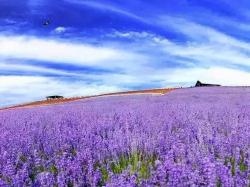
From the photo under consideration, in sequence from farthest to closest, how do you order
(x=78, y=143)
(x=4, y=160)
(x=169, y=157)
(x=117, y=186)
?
(x=78, y=143) < (x=4, y=160) < (x=169, y=157) < (x=117, y=186)

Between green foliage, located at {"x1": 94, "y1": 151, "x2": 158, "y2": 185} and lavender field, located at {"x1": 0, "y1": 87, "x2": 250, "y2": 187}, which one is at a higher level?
lavender field, located at {"x1": 0, "y1": 87, "x2": 250, "y2": 187}

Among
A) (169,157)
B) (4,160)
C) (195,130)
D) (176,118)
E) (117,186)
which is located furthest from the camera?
(176,118)

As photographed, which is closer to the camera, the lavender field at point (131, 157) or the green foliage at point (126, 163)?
the lavender field at point (131, 157)

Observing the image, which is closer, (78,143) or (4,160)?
(4,160)

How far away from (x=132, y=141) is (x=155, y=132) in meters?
0.43

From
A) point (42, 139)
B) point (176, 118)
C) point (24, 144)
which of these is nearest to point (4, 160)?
point (24, 144)

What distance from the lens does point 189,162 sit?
9.77ft

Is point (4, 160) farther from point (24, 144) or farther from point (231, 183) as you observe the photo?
point (231, 183)

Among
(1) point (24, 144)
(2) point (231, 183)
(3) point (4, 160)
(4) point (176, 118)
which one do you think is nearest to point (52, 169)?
(3) point (4, 160)

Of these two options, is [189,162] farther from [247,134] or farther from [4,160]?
[4,160]

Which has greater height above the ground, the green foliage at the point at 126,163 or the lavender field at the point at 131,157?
the lavender field at the point at 131,157

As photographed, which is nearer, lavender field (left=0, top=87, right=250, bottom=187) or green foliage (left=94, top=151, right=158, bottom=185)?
lavender field (left=0, top=87, right=250, bottom=187)

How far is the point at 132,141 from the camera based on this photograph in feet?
12.6

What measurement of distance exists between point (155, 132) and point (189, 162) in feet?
4.05
